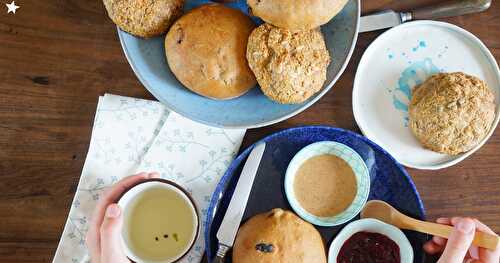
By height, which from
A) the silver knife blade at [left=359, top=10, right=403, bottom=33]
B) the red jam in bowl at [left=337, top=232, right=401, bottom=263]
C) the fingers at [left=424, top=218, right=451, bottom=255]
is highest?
the silver knife blade at [left=359, top=10, right=403, bottom=33]

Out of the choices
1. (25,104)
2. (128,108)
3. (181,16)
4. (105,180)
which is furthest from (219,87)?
(25,104)

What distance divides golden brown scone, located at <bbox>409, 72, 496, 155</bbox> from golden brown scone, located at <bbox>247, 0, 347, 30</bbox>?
0.32 m

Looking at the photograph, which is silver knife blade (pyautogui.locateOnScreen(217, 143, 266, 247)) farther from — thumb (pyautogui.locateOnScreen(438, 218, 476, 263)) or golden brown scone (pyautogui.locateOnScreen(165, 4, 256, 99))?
thumb (pyautogui.locateOnScreen(438, 218, 476, 263))

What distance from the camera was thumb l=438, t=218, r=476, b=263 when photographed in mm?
942

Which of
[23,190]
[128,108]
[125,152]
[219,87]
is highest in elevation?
[219,87]

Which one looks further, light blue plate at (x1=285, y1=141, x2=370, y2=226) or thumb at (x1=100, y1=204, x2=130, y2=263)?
light blue plate at (x1=285, y1=141, x2=370, y2=226)

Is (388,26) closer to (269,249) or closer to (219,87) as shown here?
(219,87)

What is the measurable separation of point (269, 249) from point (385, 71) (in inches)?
20.3

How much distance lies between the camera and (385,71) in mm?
1134

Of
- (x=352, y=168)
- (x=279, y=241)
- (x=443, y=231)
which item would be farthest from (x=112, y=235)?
(x=443, y=231)

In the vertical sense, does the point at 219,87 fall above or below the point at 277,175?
above

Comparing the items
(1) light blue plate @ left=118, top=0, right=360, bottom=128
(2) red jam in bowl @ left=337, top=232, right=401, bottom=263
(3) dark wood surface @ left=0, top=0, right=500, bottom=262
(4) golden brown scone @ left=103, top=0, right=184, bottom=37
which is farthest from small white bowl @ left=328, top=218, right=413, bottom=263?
(4) golden brown scone @ left=103, top=0, right=184, bottom=37

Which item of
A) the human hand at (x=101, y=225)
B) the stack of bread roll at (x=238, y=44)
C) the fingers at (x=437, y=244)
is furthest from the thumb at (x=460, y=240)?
the human hand at (x=101, y=225)

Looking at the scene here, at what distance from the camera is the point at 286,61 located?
2.96ft
